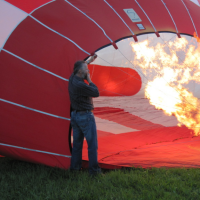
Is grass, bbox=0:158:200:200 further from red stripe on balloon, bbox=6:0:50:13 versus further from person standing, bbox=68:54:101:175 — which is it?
red stripe on balloon, bbox=6:0:50:13

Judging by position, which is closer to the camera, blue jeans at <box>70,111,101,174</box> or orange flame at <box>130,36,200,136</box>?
blue jeans at <box>70,111,101,174</box>

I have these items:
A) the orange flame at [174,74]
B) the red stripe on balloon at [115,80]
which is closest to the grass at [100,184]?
the orange flame at [174,74]

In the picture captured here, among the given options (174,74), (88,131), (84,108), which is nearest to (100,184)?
(88,131)

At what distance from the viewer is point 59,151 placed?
9.41ft

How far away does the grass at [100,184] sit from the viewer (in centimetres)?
214

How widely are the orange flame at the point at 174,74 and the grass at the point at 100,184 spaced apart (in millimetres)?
2179

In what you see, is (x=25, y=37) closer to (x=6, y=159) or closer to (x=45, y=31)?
(x=45, y=31)

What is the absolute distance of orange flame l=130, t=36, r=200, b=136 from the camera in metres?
4.87

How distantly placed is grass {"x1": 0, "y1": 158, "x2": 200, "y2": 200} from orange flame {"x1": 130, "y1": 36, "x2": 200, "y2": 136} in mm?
2179

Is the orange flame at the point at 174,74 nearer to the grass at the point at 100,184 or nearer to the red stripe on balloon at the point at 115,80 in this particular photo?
the red stripe on balloon at the point at 115,80

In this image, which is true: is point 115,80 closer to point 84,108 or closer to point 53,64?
point 53,64

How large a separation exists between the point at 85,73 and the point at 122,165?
1017 mm

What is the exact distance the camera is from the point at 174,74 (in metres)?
5.46

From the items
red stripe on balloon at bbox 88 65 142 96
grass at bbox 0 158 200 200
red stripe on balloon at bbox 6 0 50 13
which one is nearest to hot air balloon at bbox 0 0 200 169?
red stripe on balloon at bbox 6 0 50 13
